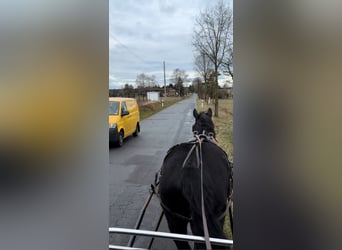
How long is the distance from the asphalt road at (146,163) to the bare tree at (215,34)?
395 millimetres

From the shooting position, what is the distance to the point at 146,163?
3.55 metres

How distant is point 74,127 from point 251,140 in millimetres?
338

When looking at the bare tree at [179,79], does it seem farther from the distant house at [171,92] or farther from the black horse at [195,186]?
the black horse at [195,186]

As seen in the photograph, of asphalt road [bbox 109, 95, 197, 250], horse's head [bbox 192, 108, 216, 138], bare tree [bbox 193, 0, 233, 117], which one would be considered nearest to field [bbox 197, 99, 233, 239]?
bare tree [bbox 193, 0, 233, 117]

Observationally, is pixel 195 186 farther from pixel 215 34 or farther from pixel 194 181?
pixel 215 34

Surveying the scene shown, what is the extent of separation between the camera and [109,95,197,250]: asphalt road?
6.32 ft

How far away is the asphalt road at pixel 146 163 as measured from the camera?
1.93m

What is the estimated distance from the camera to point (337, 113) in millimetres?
451

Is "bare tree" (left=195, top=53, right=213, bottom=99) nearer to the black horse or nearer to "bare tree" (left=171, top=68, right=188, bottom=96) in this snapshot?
"bare tree" (left=171, top=68, right=188, bottom=96)

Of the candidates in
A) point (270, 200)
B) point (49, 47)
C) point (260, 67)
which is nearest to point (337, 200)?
point (270, 200)

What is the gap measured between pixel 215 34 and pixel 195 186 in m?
0.72

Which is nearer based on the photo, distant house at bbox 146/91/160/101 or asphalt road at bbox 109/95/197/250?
distant house at bbox 146/91/160/101

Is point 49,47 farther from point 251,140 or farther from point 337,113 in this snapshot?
point 337,113

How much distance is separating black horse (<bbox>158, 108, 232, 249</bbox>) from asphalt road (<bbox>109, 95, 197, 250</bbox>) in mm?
292
